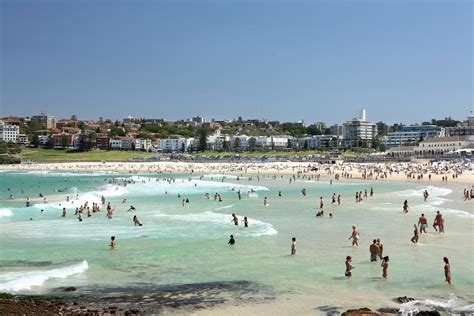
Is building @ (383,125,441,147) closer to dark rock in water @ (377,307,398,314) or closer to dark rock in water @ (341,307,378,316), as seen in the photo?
dark rock in water @ (377,307,398,314)

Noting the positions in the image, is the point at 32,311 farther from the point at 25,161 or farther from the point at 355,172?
the point at 25,161

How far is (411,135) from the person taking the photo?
172 m

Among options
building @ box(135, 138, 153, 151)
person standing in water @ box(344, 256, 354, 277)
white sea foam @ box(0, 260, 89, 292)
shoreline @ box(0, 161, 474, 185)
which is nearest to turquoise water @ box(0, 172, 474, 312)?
white sea foam @ box(0, 260, 89, 292)

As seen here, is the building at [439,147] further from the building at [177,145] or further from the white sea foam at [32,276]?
the white sea foam at [32,276]

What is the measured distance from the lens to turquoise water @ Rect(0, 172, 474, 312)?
13.6 m

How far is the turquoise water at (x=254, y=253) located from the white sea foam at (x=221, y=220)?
0.06 meters

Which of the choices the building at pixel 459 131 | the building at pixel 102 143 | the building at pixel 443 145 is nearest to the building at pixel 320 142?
the building at pixel 459 131

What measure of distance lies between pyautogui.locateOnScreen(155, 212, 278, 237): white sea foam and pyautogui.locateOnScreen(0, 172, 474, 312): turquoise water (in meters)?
0.06

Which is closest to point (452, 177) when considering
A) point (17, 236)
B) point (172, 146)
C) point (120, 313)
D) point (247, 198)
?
point (247, 198)

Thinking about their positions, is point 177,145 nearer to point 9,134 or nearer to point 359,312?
point 9,134

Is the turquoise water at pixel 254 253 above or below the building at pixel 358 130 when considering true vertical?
below

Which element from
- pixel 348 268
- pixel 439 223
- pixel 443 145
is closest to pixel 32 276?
pixel 348 268

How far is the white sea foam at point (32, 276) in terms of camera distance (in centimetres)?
1385

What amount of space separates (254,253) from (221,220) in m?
9.12
